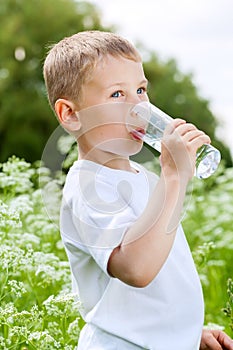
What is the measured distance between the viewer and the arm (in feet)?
6.44

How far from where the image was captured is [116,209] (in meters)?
2.09

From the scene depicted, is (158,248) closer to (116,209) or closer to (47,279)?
(116,209)

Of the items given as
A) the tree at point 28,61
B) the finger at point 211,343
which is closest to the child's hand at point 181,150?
the finger at point 211,343

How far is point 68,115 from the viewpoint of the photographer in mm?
2254

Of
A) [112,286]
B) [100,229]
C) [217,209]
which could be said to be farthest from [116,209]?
[217,209]

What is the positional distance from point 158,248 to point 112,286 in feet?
0.86

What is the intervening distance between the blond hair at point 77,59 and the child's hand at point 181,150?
30cm

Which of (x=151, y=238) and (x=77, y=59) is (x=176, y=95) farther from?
(x=151, y=238)

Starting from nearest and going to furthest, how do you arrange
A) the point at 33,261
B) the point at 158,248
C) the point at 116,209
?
the point at 158,248
the point at 116,209
the point at 33,261

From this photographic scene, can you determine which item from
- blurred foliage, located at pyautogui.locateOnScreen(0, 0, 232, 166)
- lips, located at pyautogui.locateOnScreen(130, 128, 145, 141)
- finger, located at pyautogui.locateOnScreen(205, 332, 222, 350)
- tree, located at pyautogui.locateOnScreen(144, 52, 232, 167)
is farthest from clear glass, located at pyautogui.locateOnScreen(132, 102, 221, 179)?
tree, located at pyautogui.locateOnScreen(144, 52, 232, 167)

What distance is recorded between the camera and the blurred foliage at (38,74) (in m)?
22.5

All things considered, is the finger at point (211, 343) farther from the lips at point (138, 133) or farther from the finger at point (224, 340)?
the lips at point (138, 133)

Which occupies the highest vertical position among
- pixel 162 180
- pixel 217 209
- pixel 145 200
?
pixel 162 180

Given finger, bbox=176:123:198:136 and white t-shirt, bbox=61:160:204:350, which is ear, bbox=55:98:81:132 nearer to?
white t-shirt, bbox=61:160:204:350
